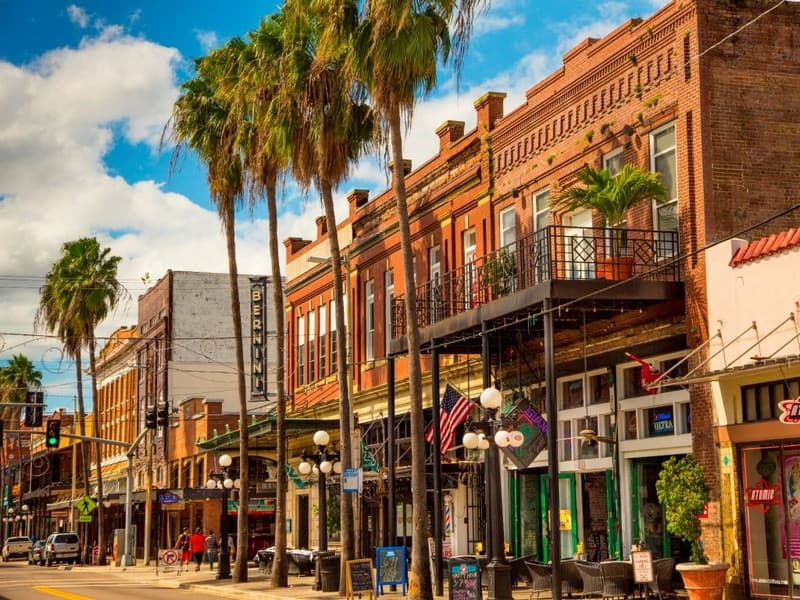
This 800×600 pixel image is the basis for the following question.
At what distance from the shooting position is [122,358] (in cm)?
7831

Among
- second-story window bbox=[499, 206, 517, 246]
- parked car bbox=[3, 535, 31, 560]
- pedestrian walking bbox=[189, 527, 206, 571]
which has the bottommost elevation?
parked car bbox=[3, 535, 31, 560]

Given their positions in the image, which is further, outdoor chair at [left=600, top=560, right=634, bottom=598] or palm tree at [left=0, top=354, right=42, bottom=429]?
palm tree at [left=0, top=354, right=42, bottom=429]

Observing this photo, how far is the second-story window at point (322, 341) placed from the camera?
43425mm

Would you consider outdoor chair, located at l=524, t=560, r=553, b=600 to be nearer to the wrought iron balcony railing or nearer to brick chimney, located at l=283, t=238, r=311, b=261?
the wrought iron balcony railing

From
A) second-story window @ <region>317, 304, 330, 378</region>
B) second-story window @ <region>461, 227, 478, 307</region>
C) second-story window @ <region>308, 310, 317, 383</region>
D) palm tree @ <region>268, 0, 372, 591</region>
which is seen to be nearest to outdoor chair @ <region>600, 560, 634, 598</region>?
second-story window @ <region>461, 227, 478, 307</region>

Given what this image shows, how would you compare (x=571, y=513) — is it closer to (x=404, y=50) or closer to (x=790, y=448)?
(x=790, y=448)

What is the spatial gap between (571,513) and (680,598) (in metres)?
4.76

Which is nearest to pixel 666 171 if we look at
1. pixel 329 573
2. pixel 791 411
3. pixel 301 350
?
pixel 791 411

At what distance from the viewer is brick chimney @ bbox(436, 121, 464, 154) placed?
3412 centimetres

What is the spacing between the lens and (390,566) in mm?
25594

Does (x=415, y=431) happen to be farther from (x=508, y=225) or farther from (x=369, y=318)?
(x=369, y=318)

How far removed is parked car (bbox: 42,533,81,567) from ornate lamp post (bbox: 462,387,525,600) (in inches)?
1715

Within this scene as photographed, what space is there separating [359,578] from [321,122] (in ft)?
35.0

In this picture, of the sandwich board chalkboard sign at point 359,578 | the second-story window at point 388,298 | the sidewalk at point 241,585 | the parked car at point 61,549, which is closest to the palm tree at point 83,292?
the parked car at point 61,549
